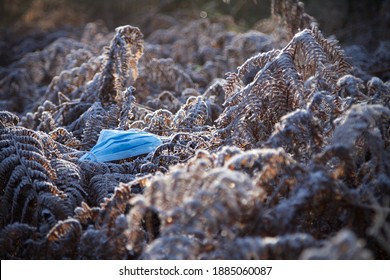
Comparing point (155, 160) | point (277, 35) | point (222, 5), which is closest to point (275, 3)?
point (277, 35)

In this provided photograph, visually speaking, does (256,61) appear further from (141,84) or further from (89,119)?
(141,84)

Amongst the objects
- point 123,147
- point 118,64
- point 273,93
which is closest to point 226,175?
point 273,93

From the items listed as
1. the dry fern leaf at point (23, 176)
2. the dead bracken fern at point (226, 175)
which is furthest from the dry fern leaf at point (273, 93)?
the dry fern leaf at point (23, 176)

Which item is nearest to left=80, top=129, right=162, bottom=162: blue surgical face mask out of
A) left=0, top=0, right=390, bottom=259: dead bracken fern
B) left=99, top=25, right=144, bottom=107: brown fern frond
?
left=0, top=0, right=390, bottom=259: dead bracken fern

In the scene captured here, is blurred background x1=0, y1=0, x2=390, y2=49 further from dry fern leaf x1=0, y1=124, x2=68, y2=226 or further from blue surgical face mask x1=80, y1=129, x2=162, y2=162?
dry fern leaf x1=0, y1=124, x2=68, y2=226

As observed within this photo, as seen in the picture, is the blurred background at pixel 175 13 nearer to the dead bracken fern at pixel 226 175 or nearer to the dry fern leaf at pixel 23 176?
the dead bracken fern at pixel 226 175

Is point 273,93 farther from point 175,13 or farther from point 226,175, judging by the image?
point 175,13
